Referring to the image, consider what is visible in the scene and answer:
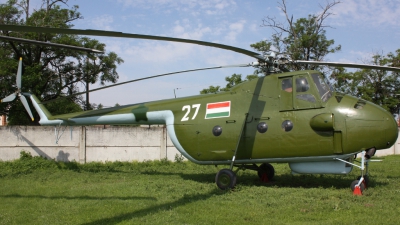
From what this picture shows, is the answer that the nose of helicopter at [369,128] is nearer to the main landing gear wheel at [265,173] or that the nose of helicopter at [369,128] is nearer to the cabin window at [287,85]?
the cabin window at [287,85]

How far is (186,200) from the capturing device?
824cm

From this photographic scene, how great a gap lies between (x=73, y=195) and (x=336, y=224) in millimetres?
6370

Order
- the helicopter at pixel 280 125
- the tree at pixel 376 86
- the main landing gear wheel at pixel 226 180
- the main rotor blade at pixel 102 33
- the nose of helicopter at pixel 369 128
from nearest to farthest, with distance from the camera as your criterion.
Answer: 1. the main rotor blade at pixel 102 33
2. the nose of helicopter at pixel 369 128
3. the helicopter at pixel 280 125
4. the main landing gear wheel at pixel 226 180
5. the tree at pixel 376 86

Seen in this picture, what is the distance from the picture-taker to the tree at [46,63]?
67.3 feet

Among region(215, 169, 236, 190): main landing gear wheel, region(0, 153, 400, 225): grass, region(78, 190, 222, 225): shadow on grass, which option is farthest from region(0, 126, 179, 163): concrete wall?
region(78, 190, 222, 225): shadow on grass

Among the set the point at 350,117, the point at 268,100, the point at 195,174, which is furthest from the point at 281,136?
the point at 195,174

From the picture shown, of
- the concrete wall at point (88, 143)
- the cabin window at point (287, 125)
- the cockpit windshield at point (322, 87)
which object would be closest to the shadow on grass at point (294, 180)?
the cabin window at point (287, 125)

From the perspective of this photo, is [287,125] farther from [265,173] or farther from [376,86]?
[376,86]

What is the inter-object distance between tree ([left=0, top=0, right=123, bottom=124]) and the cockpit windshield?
15944 mm

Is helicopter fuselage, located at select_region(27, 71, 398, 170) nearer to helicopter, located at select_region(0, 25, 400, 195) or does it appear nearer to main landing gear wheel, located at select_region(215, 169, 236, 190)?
helicopter, located at select_region(0, 25, 400, 195)

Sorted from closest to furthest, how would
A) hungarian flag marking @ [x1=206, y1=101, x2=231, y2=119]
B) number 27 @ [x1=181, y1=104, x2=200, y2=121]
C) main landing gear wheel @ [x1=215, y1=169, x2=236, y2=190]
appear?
main landing gear wheel @ [x1=215, y1=169, x2=236, y2=190] → hungarian flag marking @ [x1=206, y1=101, x2=231, y2=119] → number 27 @ [x1=181, y1=104, x2=200, y2=121]

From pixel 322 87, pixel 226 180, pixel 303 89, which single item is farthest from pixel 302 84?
pixel 226 180

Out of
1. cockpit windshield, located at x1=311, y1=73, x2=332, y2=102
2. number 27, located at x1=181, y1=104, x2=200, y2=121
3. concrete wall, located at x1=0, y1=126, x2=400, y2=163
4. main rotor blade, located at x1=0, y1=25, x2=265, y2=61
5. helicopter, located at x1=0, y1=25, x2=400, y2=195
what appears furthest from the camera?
concrete wall, located at x1=0, y1=126, x2=400, y2=163

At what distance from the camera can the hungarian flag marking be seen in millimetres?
10272
